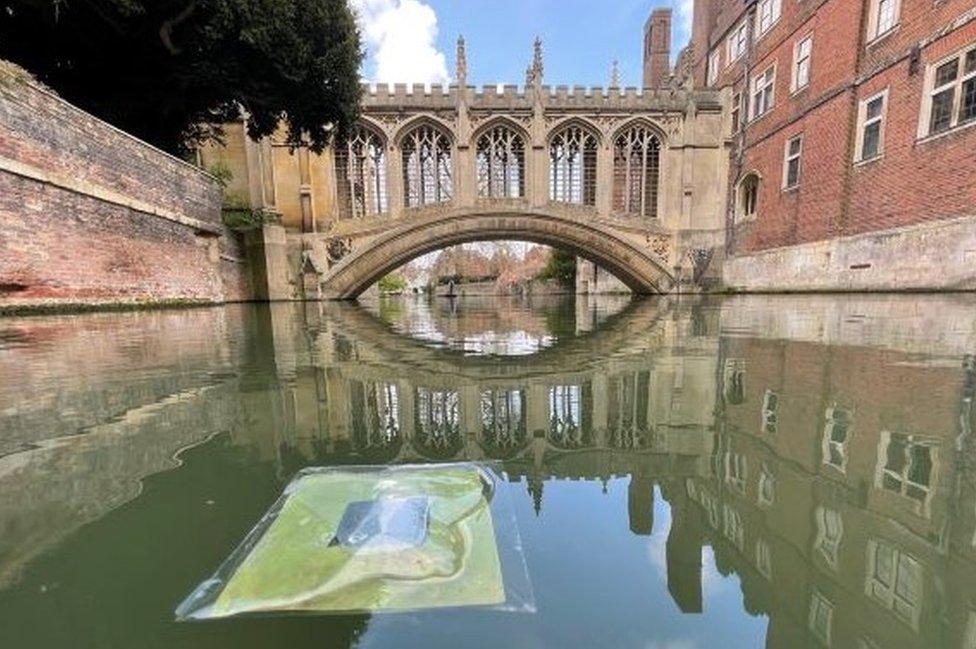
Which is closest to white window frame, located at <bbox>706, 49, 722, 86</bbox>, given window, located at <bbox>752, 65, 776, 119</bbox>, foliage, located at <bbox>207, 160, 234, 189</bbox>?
window, located at <bbox>752, 65, 776, 119</bbox>

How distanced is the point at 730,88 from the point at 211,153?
20260 millimetres

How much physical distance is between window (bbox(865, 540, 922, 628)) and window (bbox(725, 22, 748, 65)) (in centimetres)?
2393

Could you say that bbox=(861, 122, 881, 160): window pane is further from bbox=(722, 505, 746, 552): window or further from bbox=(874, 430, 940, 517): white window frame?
bbox=(722, 505, 746, 552): window

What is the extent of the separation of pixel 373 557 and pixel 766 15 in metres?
23.6

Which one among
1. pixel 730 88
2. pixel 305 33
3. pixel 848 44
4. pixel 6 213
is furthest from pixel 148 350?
pixel 730 88

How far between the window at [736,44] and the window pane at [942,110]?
10.3m

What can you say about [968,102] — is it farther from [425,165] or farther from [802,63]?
[425,165]

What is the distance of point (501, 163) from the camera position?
2012 cm

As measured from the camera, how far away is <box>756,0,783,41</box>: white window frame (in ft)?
58.6

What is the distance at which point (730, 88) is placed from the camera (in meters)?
20.3

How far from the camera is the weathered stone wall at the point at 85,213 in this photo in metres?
7.20

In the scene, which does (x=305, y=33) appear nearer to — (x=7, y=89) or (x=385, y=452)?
(x=7, y=89)

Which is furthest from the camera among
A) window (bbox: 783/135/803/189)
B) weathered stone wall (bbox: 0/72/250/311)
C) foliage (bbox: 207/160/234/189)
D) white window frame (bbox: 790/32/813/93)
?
foliage (bbox: 207/160/234/189)

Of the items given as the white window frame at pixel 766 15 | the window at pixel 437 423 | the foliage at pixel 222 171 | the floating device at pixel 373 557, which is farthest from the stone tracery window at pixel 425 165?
the floating device at pixel 373 557
